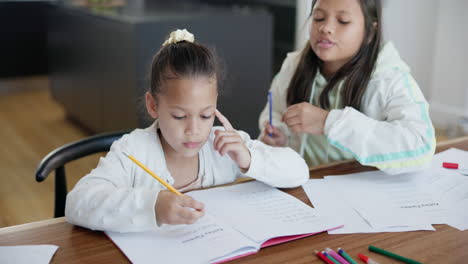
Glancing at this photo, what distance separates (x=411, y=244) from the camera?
98cm

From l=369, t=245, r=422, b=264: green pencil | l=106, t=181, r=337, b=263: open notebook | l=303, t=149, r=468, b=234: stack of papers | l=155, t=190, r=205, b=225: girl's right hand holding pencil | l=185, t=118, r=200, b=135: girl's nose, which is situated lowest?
l=303, t=149, r=468, b=234: stack of papers

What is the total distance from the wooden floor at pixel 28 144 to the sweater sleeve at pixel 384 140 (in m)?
1.12

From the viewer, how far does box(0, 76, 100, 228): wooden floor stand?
2852mm

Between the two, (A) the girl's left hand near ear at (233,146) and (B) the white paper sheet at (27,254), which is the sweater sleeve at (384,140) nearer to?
(A) the girl's left hand near ear at (233,146)

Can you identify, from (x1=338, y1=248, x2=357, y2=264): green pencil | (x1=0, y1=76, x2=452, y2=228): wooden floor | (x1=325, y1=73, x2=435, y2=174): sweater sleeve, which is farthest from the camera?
(x1=0, y1=76, x2=452, y2=228): wooden floor

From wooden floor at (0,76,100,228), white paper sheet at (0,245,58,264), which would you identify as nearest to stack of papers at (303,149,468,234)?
white paper sheet at (0,245,58,264)

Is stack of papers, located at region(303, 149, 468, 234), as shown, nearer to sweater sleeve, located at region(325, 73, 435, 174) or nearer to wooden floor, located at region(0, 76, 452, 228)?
sweater sleeve, located at region(325, 73, 435, 174)

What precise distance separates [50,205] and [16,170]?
26.0 inches

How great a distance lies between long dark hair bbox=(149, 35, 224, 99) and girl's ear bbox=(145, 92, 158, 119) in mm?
11

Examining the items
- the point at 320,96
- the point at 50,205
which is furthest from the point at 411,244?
the point at 50,205

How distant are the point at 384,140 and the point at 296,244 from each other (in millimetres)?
435

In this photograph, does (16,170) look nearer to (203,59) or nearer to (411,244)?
(203,59)

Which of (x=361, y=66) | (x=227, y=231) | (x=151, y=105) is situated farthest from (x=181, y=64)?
(x=361, y=66)

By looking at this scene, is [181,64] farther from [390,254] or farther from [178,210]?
[390,254]
